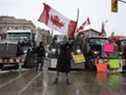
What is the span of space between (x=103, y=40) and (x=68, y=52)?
11.9m

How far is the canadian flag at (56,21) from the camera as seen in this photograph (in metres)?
31.8

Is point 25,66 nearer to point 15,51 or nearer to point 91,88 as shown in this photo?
point 15,51

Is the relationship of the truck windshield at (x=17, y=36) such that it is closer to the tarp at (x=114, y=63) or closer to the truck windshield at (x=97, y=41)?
the truck windshield at (x=97, y=41)

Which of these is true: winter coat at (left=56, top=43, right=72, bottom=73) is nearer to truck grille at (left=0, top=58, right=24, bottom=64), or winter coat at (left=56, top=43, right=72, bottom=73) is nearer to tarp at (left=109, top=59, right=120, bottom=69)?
tarp at (left=109, top=59, right=120, bottom=69)

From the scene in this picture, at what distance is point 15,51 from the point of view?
99.3 feet

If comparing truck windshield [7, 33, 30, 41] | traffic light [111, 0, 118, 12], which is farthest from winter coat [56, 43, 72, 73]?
truck windshield [7, 33, 30, 41]

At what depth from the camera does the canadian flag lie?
31.8 meters

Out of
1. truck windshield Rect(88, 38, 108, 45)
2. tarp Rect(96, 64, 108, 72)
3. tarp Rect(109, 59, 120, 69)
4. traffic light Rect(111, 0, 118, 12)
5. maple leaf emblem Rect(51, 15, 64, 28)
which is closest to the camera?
tarp Rect(96, 64, 108, 72)

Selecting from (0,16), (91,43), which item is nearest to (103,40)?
(91,43)

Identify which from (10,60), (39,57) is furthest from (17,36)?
(39,57)

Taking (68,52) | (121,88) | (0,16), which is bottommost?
(121,88)

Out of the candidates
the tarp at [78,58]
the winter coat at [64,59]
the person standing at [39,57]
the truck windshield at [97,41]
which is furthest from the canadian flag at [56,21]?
the winter coat at [64,59]

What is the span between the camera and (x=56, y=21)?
105 feet

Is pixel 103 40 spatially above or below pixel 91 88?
above
